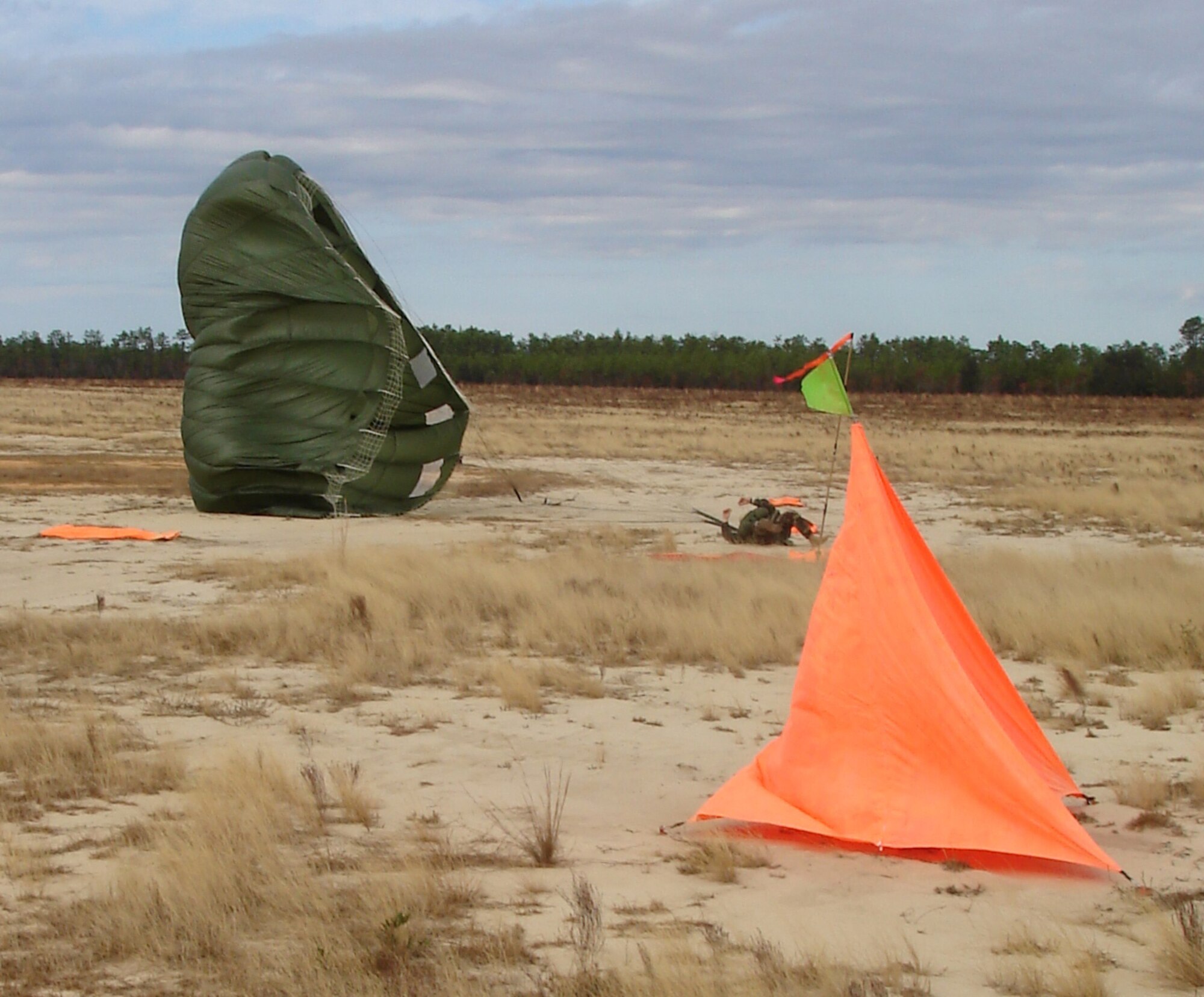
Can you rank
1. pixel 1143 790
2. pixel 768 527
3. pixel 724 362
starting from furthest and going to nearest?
1. pixel 724 362
2. pixel 768 527
3. pixel 1143 790

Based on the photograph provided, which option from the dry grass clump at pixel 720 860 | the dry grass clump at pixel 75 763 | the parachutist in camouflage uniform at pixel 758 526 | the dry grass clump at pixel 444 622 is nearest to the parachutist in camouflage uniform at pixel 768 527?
the parachutist in camouflage uniform at pixel 758 526

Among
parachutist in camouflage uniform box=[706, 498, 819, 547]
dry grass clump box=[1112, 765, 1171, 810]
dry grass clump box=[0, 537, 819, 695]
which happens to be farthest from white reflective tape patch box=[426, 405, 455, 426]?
dry grass clump box=[1112, 765, 1171, 810]

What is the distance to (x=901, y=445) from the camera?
37.8 m

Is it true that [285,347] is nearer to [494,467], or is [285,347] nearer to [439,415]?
[439,415]

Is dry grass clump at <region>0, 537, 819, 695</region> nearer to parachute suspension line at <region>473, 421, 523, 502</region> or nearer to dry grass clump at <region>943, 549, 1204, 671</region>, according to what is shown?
dry grass clump at <region>943, 549, 1204, 671</region>

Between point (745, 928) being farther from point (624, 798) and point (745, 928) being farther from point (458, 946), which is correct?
point (624, 798)

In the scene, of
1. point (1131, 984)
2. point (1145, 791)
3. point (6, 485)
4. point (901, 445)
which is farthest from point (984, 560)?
point (901, 445)

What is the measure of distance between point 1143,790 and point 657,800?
7.52 feet

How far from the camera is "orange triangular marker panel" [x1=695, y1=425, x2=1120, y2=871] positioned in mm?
5930

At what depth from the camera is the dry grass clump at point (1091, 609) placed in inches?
415

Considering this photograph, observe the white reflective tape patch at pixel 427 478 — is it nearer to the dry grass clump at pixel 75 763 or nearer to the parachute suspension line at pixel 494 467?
the parachute suspension line at pixel 494 467

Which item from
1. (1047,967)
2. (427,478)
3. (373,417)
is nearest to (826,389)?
(1047,967)

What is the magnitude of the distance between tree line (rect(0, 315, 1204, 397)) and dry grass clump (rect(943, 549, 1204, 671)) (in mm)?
53626

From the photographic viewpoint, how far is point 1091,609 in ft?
37.6
